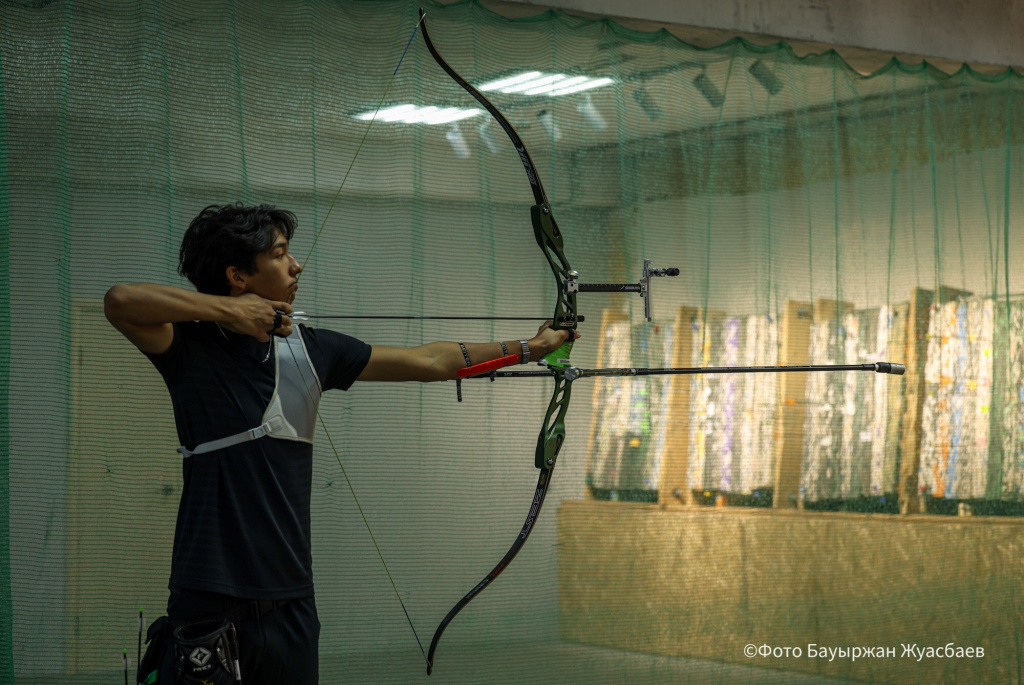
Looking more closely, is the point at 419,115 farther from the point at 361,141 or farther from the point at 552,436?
the point at 552,436

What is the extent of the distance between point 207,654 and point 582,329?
174cm

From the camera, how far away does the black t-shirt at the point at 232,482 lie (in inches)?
65.4

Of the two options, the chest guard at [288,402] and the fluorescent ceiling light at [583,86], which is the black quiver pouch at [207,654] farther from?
the fluorescent ceiling light at [583,86]

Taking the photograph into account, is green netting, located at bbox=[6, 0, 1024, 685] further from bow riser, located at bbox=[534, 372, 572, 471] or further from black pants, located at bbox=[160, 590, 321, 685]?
black pants, located at bbox=[160, 590, 321, 685]

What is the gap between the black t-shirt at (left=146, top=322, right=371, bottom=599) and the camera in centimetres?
166

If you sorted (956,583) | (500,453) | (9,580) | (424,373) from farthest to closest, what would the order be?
(956,583) < (500,453) < (9,580) < (424,373)

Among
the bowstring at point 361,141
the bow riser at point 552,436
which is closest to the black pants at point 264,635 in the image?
the bow riser at point 552,436

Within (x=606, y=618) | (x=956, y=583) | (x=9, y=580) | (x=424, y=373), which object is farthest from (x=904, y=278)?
(x=9, y=580)

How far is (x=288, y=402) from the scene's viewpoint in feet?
5.74

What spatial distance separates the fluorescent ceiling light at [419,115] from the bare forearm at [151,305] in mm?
1216

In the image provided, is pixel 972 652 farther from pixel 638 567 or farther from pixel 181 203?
pixel 181 203

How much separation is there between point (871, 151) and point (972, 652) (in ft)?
5.41

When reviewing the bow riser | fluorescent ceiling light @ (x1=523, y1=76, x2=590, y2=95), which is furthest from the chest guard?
fluorescent ceiling light @ (x1=523, y1=76, x2=590, y2=95)

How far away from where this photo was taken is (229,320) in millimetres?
1698
